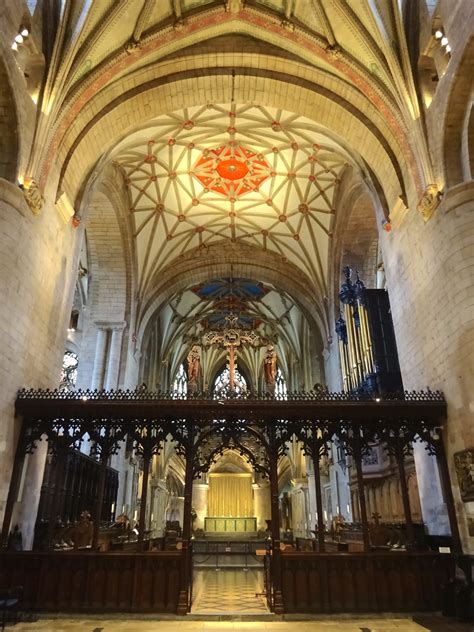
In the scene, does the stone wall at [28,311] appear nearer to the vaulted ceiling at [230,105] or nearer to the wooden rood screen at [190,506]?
the wooden rood screen at [190,506]

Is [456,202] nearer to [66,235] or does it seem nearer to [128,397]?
[128,397]

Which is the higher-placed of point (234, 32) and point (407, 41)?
point (234, 32)

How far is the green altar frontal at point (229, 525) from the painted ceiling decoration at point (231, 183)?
1702 cm

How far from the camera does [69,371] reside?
61.4ft

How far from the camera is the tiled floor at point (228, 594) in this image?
25.5 ft

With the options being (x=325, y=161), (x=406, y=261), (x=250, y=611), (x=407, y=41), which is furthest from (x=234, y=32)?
(x=250, y=611)

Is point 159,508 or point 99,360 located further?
point 159,508

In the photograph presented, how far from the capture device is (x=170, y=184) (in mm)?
17734

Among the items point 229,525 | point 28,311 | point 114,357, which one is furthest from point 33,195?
point 229,525

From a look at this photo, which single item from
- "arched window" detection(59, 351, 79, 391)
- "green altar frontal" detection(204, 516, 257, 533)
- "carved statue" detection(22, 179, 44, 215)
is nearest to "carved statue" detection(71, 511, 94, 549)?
"carved statue" detection(22, 179, 44, 215)

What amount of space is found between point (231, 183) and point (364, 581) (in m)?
14.6

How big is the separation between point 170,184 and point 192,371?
24.0 ft

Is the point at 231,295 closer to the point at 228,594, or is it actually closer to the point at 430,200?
the point at 430,200

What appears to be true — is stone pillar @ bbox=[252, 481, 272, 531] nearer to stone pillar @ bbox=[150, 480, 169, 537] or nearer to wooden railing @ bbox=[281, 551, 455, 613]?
stone pillar @ bbox=[150, 480, 169, 537]
